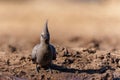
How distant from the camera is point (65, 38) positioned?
19.2 m

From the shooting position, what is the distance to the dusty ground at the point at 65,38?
12402mm

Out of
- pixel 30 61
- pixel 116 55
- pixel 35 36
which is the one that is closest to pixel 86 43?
pixel 35 36

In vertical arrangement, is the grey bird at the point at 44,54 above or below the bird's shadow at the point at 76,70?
above

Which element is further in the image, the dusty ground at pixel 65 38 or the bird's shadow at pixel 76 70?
the bird's shadow at pixel 76 70

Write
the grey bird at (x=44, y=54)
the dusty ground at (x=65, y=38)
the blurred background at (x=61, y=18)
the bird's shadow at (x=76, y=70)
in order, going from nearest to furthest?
1. the grey bird at (x=44, y=54)
2. the dusty ground at (x=65, y=38)
3. the bird's shadow at (x=76, y=70)
4. the blurred background at (x=61, y=18)

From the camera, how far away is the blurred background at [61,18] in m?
19.9

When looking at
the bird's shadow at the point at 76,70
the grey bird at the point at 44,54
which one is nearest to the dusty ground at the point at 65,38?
the bird's shadow at the point at 76,70

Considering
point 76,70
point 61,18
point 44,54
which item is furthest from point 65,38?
point 44,54

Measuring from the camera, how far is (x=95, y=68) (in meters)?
12.8

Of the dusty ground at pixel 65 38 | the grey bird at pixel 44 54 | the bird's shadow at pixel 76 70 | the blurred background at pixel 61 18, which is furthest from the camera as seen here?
the blurred background at pixel 61 18

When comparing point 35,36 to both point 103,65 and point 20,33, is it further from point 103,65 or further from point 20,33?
point 103,65

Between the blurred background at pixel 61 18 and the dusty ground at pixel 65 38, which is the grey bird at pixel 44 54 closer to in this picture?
the dusty ground at pixel 65 38

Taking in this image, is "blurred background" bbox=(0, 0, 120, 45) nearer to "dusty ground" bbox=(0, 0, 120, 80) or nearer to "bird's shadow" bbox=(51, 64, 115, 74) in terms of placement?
→ "dusty ground" bbox=(0, 0, 120, 80)

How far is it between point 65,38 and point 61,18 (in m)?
2.73
